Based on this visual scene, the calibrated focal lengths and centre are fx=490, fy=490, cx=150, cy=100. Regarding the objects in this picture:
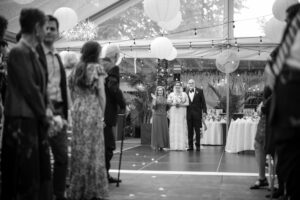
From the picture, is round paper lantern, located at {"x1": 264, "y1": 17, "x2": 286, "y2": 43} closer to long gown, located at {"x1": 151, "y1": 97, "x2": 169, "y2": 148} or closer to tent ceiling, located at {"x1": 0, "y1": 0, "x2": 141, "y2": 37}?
long gown, located at {"x1": 151, "y1": 97, "x2": 169, "y2": 148}

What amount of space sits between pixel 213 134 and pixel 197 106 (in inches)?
98.8

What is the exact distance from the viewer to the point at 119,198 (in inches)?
200

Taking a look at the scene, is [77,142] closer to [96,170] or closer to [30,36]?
[96,170]

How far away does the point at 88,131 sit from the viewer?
4617mm

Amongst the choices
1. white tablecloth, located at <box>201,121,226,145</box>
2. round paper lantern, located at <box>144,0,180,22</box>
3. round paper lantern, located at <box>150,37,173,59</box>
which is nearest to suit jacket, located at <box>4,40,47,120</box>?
round paper lantern, located at <box>144,0,180,22</box>

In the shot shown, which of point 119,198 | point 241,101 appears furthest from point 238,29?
point 119,198

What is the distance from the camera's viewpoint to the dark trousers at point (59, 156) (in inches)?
157

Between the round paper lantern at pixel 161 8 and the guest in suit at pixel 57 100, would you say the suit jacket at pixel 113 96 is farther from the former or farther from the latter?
the round paper lantern at pixel 161 8

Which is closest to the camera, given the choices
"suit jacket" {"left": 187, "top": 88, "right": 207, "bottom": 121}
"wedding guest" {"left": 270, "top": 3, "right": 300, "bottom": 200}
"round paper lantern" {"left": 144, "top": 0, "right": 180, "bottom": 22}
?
"wedding guest" {"left": 270, "top": 3, "right": 300, "bottom": 200}

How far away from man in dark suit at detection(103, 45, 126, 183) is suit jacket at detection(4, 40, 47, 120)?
238cm

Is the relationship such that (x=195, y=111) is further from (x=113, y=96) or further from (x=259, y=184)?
(x=113, y=96)

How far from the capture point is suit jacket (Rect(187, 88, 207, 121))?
12.4 metres

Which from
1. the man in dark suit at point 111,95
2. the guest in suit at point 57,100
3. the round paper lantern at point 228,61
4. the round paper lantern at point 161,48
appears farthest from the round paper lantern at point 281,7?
the round paper lantern at point 228,61

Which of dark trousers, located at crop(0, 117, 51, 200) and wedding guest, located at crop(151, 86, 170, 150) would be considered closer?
dark trousers, located at crop(0, 117, 51, 200)
